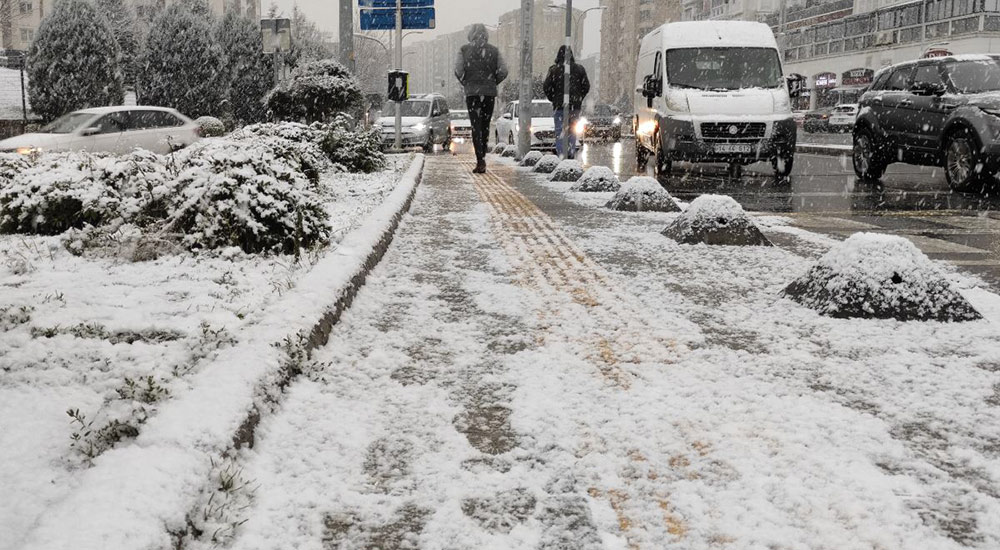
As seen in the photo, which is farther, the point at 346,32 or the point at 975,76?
the point at 346,32

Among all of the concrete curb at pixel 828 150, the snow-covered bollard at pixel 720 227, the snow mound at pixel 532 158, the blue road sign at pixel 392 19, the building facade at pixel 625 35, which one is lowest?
the snow-covered bollard at pixel 720 227

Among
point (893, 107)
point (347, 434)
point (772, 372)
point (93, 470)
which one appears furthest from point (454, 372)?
point (893, 107)

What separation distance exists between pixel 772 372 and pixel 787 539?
4.42 ft

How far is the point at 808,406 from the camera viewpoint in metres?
2.87

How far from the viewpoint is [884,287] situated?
4.09 meters

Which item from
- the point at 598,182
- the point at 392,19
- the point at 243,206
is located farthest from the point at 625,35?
the point at 243,206

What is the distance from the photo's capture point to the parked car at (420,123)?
2480 centimetres

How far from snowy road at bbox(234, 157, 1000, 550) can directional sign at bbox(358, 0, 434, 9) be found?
21.9 m

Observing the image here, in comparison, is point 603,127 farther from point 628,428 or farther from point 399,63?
point 628,428

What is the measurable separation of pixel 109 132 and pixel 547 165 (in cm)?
825

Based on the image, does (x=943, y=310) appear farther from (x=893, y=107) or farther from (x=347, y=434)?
(x=893, y=107)

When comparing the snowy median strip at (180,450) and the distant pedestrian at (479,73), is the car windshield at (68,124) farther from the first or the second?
the snowy median strip at (180,450)

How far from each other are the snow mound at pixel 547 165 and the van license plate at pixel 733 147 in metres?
2.62

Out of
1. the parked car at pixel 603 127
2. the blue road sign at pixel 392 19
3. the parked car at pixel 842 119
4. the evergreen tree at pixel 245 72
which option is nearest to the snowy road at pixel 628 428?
the blue road sign at pixel 392 19
